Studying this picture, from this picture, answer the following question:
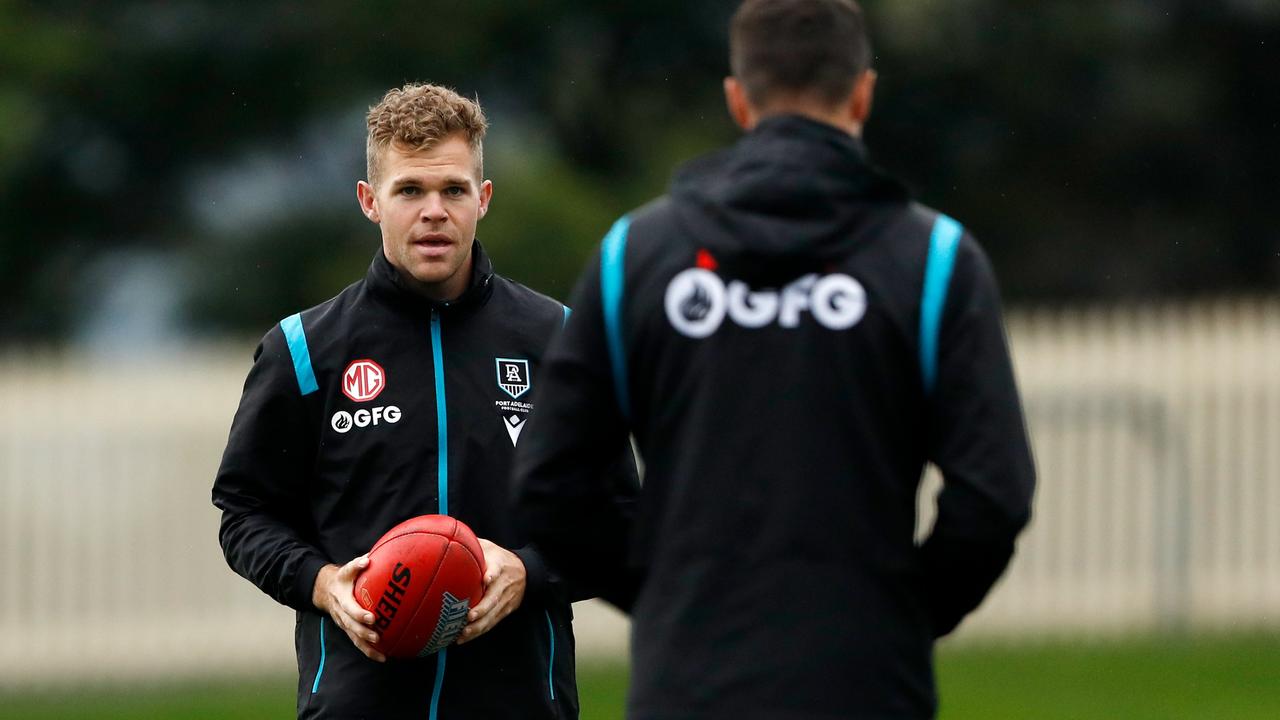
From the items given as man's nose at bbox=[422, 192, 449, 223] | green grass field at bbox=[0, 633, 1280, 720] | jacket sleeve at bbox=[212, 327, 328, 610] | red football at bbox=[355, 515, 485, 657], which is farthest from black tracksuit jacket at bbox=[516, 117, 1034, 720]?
green grass field at bbox=[0, 633, 1280, 720]

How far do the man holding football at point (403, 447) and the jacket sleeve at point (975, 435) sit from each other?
123 cm

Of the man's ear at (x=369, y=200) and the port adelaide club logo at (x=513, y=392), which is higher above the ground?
the man's ear at (x=369, y=200)

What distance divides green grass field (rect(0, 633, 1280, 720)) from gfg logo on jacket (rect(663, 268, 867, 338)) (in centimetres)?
727

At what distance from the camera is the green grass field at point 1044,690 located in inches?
412

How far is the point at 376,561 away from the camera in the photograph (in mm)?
4359

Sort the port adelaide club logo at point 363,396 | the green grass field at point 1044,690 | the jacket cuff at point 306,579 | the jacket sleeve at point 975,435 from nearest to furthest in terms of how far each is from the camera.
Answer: the jacket sleeve at point 975,435
the jacket cuff at point 306,579
the port adelaide club logo at point 363,396
the green grass field at point 1044,690

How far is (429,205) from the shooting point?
15.1ft

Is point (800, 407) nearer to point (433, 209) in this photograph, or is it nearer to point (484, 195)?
point (433, 209)

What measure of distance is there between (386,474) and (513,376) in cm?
39

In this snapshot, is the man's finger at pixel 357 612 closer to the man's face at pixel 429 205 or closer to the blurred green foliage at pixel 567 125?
the man's face at pixel 429 205

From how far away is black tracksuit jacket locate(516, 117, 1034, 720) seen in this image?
10.9ft

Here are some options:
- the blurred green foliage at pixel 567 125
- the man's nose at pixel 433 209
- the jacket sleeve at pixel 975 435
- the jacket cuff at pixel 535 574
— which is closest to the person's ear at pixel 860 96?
the jacket sleeve at pixel 975 435

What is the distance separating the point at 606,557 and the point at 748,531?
34 centimetres

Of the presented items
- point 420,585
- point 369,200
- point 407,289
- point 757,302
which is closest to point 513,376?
point 407,289
